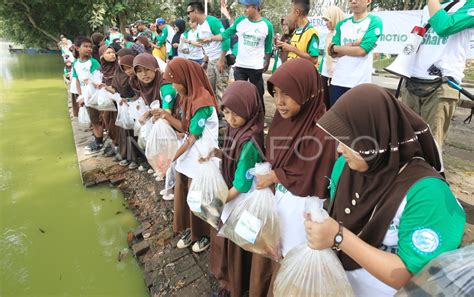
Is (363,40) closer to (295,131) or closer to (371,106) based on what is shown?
(295,131)

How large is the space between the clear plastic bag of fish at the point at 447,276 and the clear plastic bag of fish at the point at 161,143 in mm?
2495

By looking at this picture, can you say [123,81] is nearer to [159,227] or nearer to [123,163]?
[123,163]

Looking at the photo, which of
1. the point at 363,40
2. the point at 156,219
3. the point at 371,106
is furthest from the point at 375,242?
the point at 156,219

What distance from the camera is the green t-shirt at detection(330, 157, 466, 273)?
3.06 feet

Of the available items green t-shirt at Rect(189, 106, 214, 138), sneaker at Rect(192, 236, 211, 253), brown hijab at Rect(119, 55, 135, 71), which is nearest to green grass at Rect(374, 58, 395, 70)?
brown hijab at Rect(119, 55, 135, 71)

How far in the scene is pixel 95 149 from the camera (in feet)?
17.3

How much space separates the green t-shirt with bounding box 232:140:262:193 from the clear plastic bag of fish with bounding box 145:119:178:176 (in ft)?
4.44

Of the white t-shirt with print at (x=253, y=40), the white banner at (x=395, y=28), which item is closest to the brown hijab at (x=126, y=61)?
the white t-shirt with print at (x=253, y=40)

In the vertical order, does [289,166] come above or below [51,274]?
above

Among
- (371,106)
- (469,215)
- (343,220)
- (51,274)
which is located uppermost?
(371,106)

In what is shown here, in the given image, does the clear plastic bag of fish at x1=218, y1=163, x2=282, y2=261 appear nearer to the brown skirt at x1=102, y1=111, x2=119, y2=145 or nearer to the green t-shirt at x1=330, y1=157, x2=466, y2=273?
the green t-shirt at x1=330, y1=157, x2=466, y2=273

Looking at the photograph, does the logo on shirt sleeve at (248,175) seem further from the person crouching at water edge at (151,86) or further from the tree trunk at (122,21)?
the tree trunk at (122,21)

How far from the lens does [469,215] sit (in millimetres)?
2674

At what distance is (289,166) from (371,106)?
0.68 meters
